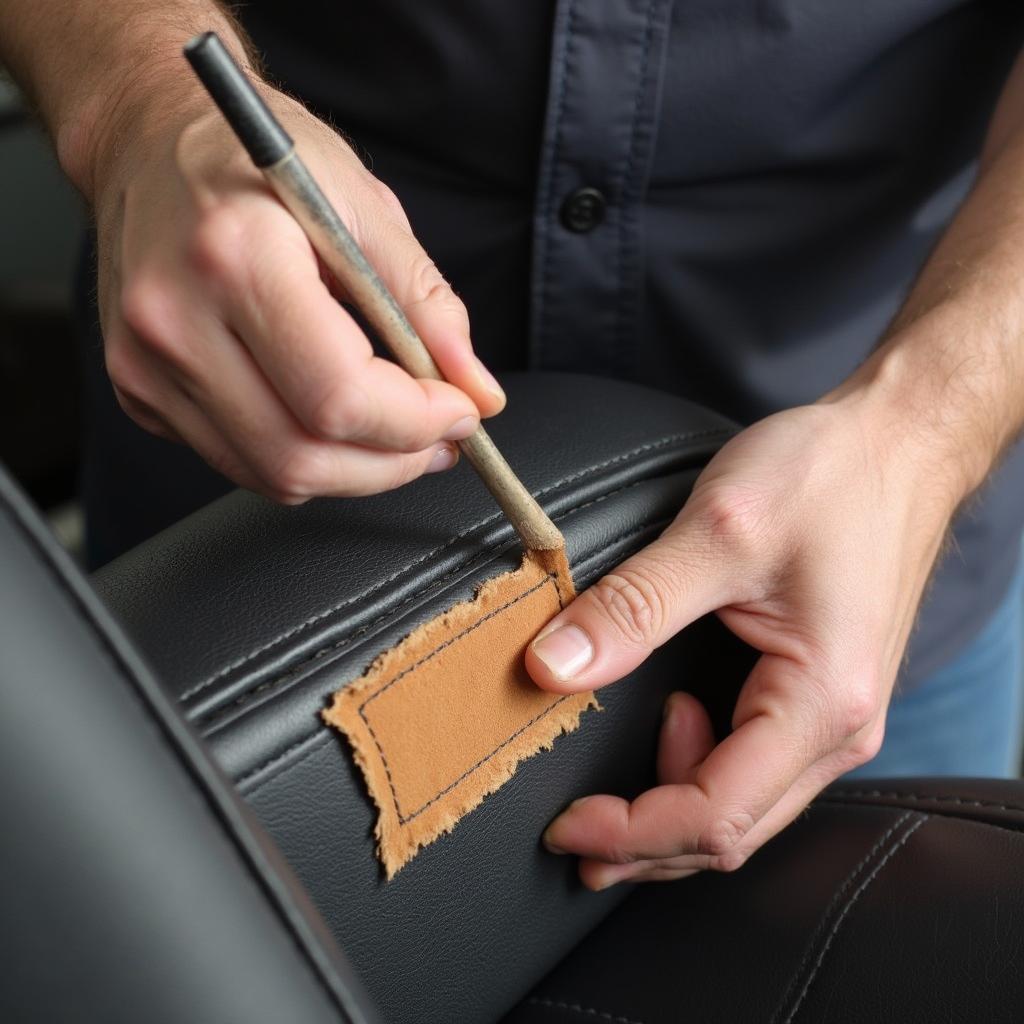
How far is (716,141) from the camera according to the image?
0.72 metres

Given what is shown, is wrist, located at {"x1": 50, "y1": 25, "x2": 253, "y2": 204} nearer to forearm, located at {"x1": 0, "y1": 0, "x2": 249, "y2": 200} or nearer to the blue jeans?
forearm, located at {"x1": 0, "y1": 0, "x2": 249, "y2": 200}

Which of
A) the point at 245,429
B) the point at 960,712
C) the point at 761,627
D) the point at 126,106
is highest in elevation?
the point at 126,106

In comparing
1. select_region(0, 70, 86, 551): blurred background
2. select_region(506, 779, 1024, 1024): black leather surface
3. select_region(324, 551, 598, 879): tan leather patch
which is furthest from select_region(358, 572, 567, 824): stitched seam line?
select_region(0, 70, 86, 551): blurred background

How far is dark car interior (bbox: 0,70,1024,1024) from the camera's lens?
275 millimetres

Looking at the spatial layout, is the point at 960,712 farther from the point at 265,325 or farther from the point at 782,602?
the point at 265,325

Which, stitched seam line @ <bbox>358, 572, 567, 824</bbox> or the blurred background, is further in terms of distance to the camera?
the blurred background

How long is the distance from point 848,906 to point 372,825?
0.74 feet

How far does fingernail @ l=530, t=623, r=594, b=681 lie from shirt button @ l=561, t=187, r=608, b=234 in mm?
366

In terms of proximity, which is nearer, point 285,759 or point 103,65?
point 285,759

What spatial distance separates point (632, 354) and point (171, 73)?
40cm

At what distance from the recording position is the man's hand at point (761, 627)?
0.46 meters

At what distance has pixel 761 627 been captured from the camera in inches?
20.4

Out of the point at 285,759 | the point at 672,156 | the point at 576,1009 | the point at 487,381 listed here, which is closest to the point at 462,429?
the point at 487,381

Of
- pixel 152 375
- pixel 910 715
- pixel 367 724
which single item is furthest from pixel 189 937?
pixel 910 715
